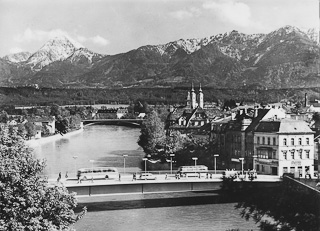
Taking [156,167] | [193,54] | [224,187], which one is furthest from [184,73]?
[224,187]

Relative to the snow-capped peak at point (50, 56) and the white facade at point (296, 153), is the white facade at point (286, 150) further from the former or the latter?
the snow-capped peak at point (50, 56)

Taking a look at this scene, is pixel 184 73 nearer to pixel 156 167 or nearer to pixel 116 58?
pixel 116 58

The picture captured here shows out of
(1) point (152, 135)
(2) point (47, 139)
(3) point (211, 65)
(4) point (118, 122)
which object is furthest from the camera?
(3) point (211, 65)

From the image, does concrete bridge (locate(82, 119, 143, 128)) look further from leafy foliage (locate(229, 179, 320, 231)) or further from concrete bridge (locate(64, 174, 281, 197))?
leafy foliage (locate(229, 179, 320, 231))

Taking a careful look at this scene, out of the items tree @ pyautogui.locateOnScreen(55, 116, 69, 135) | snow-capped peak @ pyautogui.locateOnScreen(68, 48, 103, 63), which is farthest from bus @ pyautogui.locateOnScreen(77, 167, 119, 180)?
snow-capped peak @ pyautogui.locateOnScreen(68, 48, 103, 63)

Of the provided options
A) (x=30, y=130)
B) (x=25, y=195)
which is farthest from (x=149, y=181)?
(x=30, y=130)

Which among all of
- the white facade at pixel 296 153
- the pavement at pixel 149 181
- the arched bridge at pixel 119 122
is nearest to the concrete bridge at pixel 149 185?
the pavement at pixel 149 181

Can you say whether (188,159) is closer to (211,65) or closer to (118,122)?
(118,122)

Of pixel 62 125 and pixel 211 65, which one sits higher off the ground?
pixel 211 65
